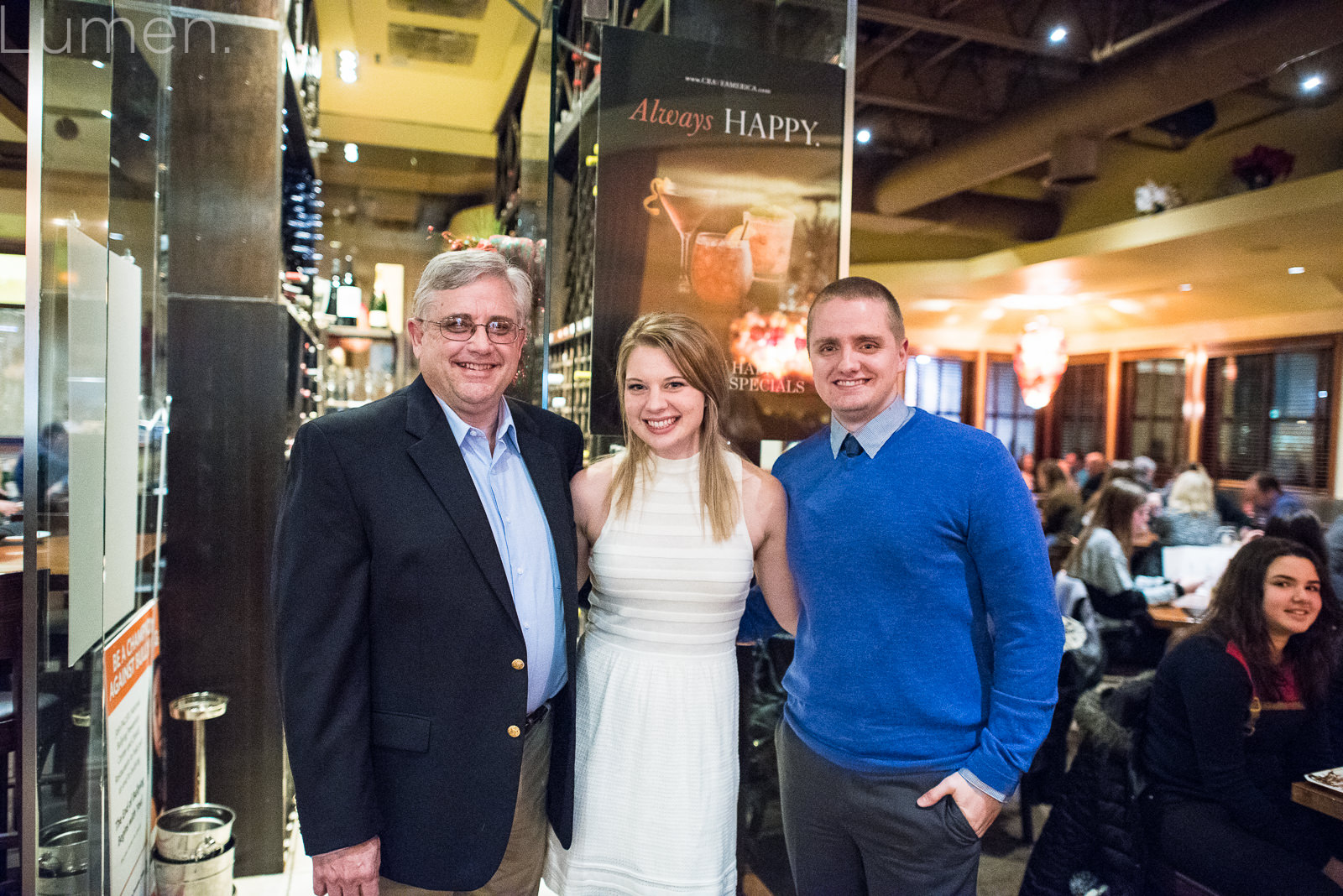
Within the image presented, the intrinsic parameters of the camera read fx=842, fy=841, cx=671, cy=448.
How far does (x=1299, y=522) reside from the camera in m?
3.93

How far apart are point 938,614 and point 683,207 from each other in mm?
1456

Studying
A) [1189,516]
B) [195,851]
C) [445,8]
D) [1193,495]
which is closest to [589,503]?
[195,851]

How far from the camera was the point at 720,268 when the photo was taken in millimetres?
2586

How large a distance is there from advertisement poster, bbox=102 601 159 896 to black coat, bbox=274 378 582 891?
1.07 metres

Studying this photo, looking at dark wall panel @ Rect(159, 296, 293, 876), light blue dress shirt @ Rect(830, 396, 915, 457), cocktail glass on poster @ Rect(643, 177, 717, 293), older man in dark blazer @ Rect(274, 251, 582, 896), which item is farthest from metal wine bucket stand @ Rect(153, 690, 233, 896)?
light blue dress shirt @ Rect(830, 396, 915, 457)

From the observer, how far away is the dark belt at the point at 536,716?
5.46ft

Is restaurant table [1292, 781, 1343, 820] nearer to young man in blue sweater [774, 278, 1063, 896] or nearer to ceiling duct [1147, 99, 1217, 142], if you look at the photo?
A: young man in blue sweater [774, 278, 1063, 896]

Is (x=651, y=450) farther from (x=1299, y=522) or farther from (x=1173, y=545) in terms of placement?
(x=1173, y=545)

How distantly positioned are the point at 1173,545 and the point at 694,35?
5.28m

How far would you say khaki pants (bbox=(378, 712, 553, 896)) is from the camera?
1.68 meters

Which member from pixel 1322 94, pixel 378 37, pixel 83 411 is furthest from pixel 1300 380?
pixel 83 411

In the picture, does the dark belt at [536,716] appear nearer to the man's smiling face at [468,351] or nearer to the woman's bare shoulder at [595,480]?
the woman's bare shoulder at [595,480]

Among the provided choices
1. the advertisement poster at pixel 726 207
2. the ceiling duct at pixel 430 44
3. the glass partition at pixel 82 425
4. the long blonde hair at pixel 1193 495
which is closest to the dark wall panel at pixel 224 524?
the glass partition at pixel 82 425

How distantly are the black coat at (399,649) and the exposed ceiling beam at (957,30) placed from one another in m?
5.33
